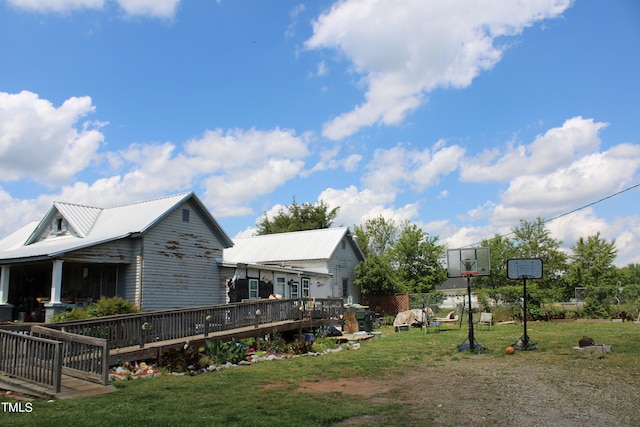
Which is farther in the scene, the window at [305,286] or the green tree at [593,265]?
the green tree at [593,265]

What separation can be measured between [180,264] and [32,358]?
45.3ft

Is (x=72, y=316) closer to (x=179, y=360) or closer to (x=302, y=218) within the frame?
(x=179, y=360)

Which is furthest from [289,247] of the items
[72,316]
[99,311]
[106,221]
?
[72,316]

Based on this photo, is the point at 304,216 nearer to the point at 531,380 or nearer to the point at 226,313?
the point at 226,313

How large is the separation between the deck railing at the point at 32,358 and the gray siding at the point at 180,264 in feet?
38.3

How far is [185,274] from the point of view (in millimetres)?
23047

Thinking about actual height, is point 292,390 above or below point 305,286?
below

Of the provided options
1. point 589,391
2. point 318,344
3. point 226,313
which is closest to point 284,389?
point 589,391

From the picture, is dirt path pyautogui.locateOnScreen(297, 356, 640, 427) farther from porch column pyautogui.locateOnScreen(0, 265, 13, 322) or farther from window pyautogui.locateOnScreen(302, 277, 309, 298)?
window pyautogui.locateOnScreen(302, 277, 309, 298)

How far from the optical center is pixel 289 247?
36.2 m

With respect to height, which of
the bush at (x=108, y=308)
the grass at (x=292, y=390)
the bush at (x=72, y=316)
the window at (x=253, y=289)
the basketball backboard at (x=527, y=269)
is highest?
the basketball backboard at (x=527, y=269)

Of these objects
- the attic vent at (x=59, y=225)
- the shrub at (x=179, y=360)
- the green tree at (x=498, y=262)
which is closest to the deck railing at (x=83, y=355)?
the shrub at (x=179, y=360)

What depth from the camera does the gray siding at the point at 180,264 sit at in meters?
21.5

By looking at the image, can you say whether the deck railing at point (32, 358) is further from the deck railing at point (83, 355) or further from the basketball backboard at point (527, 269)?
the basketball backboard at point (527, 269)
